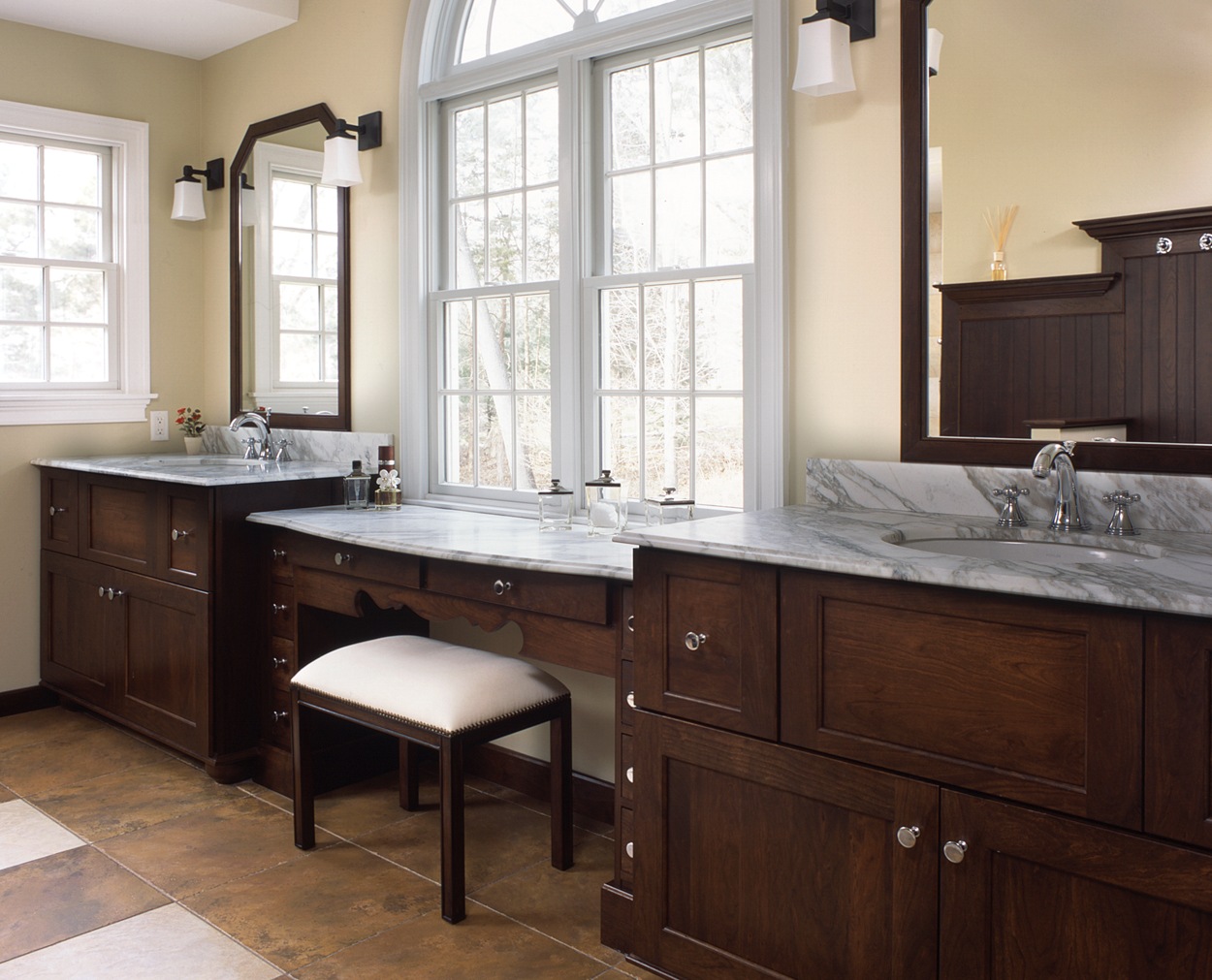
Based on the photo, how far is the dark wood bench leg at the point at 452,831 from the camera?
2383mm

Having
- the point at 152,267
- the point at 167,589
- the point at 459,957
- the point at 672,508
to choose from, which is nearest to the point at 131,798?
the point at 167,589

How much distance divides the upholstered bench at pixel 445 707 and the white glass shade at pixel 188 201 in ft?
7.83

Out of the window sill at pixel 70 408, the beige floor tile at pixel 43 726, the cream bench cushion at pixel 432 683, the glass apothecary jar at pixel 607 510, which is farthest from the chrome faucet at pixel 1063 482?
the window sill at pixel 70 408

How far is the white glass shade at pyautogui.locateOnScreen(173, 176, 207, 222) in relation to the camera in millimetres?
4363

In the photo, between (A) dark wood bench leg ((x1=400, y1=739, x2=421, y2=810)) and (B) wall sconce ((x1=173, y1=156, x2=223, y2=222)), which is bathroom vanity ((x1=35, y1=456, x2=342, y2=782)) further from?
(B) wall sconce ((x1=173, y1=156, x2=223, y2=222))

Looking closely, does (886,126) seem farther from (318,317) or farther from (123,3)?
(123,3)

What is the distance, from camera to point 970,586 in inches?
65.5

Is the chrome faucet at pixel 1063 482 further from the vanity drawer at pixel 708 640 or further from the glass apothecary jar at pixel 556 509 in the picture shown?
the glass apothecary jar at pixel 556 509

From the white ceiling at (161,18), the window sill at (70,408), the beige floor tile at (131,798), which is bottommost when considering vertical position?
the beige floor tile at (131,798)

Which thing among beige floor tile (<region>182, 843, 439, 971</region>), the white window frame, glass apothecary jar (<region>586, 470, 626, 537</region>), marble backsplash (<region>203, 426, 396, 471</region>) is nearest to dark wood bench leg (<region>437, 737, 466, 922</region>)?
beige floor tile (<region>182, 843, 439, 971</region>)

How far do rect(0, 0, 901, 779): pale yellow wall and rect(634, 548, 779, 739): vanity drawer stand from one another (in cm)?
69

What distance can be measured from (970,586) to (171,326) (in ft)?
Result: 12.4

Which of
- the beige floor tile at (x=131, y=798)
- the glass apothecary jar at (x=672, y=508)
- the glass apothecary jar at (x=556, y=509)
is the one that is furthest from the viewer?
the beige floor tile at (x=131, y=798)

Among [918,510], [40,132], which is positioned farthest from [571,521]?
[40,132]
